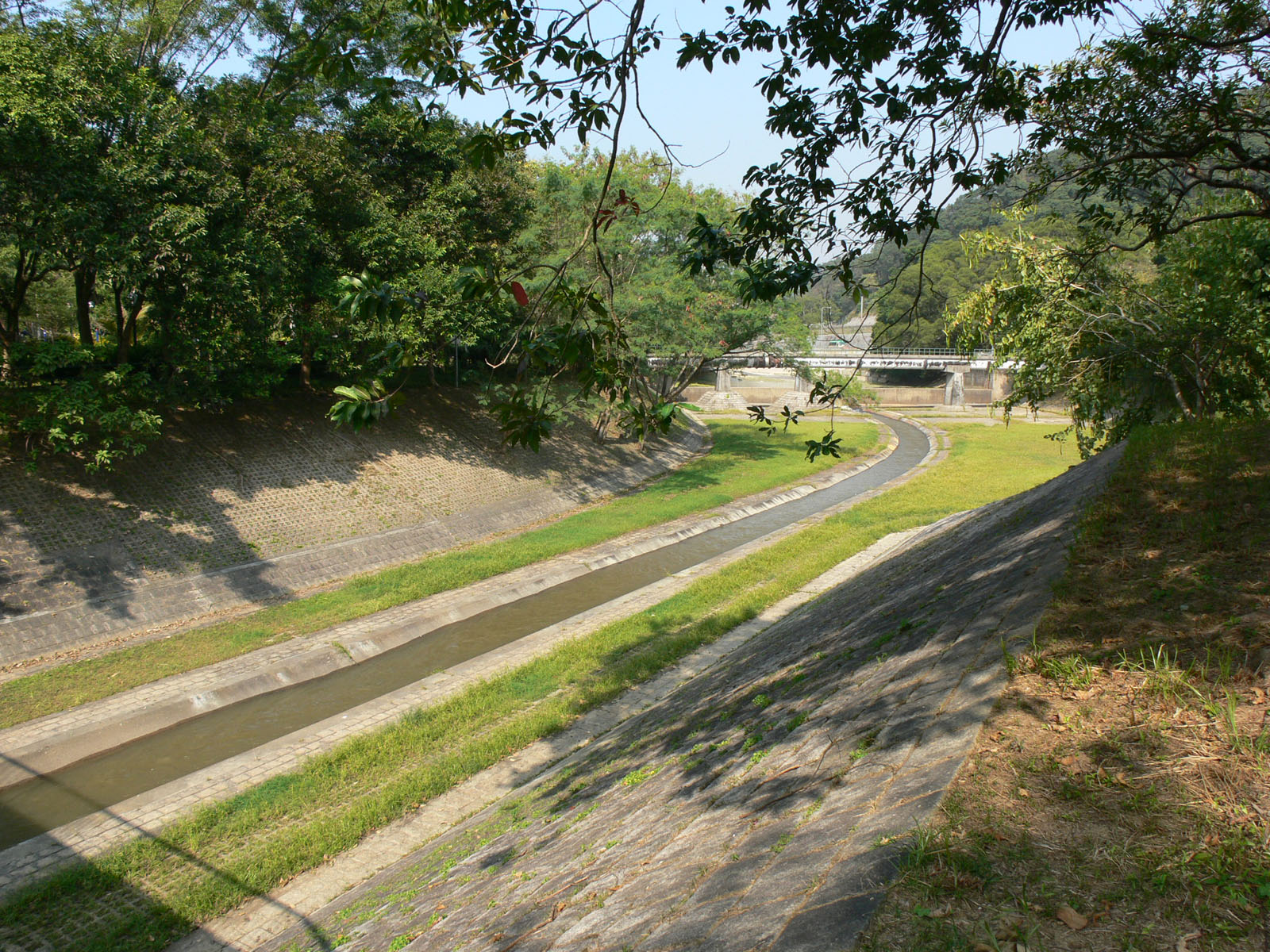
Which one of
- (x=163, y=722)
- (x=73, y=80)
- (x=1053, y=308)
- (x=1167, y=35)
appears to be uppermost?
(x=73, y=80)

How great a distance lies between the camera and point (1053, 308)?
40.8 feet

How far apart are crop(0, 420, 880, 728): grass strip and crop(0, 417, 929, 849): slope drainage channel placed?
1144 mm

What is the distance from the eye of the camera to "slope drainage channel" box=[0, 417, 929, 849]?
344 inches

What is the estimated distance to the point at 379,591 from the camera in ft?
48.3

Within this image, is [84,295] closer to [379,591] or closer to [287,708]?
[379,591]

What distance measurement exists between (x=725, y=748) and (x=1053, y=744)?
7.62ft

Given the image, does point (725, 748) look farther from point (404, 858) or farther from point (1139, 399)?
point (1139, 399)

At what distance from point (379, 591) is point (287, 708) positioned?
155 inches

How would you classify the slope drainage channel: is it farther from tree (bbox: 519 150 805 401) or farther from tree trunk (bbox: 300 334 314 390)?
tree trunk (bbox: 300 334 314 390)

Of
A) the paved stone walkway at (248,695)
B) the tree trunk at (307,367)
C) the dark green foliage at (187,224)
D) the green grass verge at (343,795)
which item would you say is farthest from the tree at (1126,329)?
the tree trunk at (307,367)

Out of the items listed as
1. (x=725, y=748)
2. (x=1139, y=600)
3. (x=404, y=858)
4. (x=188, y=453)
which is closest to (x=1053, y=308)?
(x=1139, y=600)

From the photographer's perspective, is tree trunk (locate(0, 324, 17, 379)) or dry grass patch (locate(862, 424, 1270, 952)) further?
tree trunk (locate(0, 324, 17, 379))

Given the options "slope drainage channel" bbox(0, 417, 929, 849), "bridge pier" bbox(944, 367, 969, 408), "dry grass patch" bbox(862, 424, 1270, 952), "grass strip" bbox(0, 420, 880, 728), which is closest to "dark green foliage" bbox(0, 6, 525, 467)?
"grass strip" bbox(0, 420, 880, 728)

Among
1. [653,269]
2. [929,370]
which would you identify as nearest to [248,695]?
[653,269]
